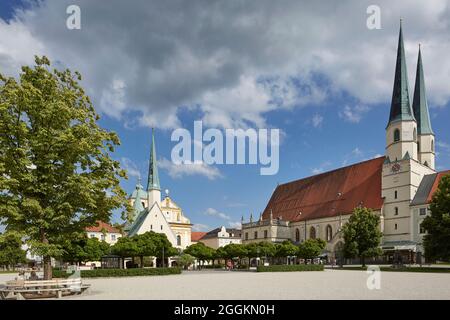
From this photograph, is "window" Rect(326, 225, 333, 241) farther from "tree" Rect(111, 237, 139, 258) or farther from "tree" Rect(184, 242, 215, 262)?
"tree" Rect(111, 237, 139, 258)

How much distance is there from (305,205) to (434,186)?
1073 inches

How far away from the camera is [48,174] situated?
60.1ft

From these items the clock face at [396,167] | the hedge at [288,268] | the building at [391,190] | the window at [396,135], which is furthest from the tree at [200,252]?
the window at [396,135]

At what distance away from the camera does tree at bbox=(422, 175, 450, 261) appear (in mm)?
38125

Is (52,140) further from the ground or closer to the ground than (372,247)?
further from the ground

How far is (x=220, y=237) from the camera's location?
103 meters

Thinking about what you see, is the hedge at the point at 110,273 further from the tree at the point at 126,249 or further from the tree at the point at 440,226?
the tree at the point at 440,226

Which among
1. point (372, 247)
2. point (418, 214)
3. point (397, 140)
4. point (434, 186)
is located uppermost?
point (397, 140)

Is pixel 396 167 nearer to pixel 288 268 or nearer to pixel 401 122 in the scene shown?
pixel 401 122

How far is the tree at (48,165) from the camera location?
17.9 metres

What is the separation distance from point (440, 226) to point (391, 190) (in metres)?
26.7

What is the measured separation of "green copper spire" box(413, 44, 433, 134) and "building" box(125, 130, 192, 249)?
45.1 metres
